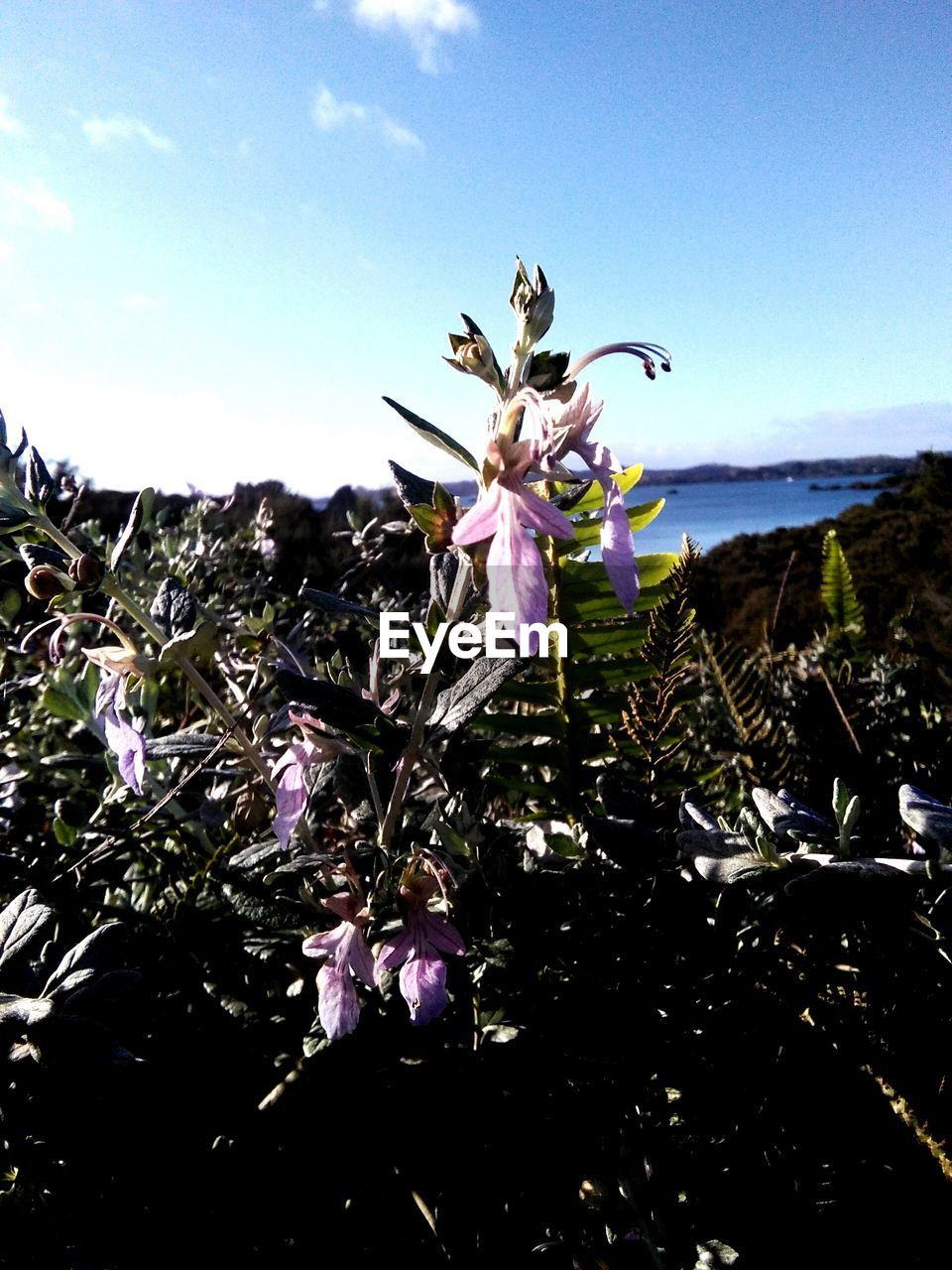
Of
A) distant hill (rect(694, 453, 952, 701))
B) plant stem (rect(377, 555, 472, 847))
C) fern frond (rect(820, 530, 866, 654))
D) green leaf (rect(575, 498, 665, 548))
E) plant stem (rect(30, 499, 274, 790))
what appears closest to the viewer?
plant stem (rect(377, 555, 472, 847))

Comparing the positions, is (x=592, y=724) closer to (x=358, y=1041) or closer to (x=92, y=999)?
(x=358, y=1041)

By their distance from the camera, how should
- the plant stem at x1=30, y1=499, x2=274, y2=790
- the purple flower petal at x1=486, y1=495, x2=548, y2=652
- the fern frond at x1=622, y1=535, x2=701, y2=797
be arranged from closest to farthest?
the purple flower petal at x1=486, y1=495, x2=548, y2=652 < the plant stem at x1=30, y1=499, x2=274, y2=790 < the fern frond at x1=622, y1=535, x2=701, y2=797

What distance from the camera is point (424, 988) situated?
611 mm

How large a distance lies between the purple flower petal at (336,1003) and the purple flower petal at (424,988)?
0.04 metres

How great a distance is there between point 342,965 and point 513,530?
37 cm

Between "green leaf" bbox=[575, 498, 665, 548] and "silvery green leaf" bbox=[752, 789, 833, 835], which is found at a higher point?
"green leaf" bbox=[575, 498, 665, 548]

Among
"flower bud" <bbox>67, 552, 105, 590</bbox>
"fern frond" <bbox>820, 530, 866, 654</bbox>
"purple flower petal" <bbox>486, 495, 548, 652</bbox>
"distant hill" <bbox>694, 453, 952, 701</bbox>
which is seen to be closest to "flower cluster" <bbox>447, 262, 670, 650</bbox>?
"purple flower petal" <bbox>486, 495, 548, 652</bbox>

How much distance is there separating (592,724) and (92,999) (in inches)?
23.7

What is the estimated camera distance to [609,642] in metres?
0.98

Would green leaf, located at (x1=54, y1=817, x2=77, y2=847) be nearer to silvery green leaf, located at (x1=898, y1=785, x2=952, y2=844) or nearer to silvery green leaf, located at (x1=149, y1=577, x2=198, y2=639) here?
silvery green leaf, located at (x1=149, y1=577, x2=198, y2=639)

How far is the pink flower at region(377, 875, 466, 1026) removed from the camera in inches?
24.0

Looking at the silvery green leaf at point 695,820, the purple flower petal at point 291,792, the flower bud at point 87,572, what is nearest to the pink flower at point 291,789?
the purple flower petal at point 291,792

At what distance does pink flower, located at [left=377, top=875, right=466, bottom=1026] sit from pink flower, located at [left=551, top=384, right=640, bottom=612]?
0.31 metres

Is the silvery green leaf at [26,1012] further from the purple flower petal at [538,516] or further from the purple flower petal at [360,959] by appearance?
the purple flower petal at [538,516]
